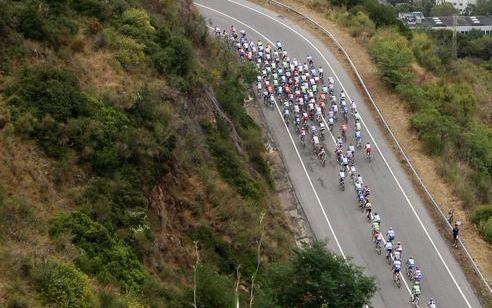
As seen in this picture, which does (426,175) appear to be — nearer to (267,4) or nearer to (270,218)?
(270,218)

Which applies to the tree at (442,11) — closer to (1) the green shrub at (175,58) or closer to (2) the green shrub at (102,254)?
(1) the green shrub at (175,58)

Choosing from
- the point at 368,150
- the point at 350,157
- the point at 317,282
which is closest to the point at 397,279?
the point at 350,157

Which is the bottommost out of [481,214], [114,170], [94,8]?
[481,214]

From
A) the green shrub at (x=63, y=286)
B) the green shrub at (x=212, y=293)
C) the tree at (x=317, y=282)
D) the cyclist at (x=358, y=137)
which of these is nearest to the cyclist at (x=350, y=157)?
the cyclist at (x=358, y=137)

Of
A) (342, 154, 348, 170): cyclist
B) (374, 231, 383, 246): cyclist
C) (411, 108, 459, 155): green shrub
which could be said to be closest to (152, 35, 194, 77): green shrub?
(342, 154, 348, 170): cyclist

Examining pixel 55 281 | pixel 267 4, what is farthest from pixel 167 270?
pixel 267 4

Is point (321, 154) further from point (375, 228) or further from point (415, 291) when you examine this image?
point (415, 291)

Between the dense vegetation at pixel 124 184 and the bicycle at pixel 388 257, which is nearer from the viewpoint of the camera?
the dense vegetation at pixel 124 184
